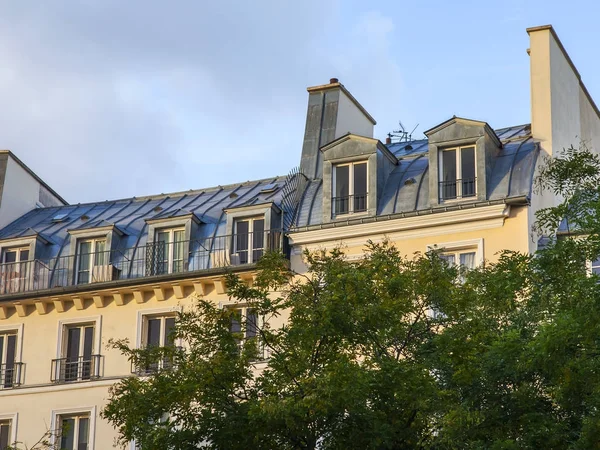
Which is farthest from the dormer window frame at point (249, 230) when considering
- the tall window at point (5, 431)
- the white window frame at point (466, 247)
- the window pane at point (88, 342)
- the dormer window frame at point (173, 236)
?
the tall window at point (5, 431)

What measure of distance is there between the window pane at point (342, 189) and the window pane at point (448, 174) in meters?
3.16

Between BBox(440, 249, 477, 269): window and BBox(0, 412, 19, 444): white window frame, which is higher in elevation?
BBox(440, 249, 477, 269): window

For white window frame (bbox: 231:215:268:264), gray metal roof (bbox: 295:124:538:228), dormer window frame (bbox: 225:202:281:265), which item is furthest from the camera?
dormer window frame (bbox: 225:202:281:265)

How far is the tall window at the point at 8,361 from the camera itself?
4541 cm

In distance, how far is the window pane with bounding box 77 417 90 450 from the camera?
43.8m

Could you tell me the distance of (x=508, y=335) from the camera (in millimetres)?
28234

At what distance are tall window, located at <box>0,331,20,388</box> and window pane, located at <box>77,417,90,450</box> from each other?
2.88m

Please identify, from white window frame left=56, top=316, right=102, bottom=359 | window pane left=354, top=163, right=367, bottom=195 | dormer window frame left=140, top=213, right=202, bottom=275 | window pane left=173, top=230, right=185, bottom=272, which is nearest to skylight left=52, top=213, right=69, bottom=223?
dormer window frame left=140, top=213, right=202, bottom=275

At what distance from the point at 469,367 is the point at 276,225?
51.2 ft

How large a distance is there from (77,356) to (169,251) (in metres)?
4.62

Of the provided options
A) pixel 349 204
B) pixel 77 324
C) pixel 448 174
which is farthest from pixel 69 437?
pixel 448 174

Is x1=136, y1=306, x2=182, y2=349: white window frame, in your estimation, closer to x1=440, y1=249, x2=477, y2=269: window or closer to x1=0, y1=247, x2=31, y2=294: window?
x1=0, y1=247, x2=31, y2=294: window

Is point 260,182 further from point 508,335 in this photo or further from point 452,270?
point 508,335

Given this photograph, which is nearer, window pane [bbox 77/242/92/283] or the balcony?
the balcony
